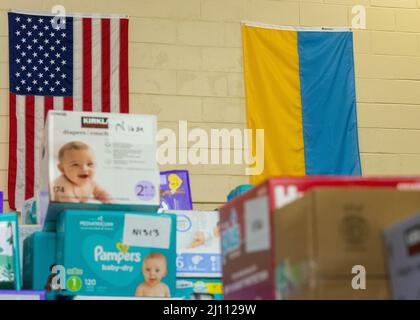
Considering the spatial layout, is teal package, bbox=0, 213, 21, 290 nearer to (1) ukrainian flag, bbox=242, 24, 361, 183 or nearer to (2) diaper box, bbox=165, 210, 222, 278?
(2) diaper box, bbox=165, 210, 222, 278

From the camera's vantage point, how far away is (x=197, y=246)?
401cm

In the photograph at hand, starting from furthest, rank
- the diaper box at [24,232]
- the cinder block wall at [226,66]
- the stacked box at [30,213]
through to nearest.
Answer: the cinder block wall at [226,66], the stacked box at [30,213], the diaper box at [24,232]

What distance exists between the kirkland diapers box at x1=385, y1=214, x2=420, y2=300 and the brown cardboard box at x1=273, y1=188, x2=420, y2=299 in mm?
31

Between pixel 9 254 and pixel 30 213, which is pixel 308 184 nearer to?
pixel 9 254

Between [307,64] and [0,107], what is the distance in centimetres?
278

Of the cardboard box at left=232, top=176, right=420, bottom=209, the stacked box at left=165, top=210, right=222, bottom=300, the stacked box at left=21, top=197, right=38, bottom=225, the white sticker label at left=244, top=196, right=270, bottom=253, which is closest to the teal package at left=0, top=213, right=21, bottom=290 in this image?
the stacked box at left=21, top=197, right=38, bottom=225

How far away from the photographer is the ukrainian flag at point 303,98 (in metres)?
7.36

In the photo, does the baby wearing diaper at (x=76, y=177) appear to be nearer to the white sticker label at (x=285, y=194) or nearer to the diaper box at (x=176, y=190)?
the diaper box at (x=176, y=190)

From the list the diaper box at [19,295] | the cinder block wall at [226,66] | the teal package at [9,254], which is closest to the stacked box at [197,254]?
the teal package at [9,254]

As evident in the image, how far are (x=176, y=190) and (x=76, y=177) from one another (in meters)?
1.65

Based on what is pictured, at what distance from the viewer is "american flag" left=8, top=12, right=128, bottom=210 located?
22.5 ft

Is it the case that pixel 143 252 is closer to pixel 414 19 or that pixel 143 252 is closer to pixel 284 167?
pixel 284 167

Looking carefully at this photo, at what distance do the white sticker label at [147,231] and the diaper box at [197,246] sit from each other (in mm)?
443
